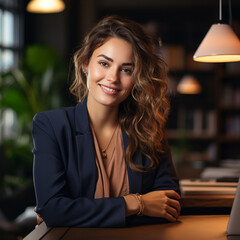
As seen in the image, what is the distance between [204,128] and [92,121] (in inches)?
190

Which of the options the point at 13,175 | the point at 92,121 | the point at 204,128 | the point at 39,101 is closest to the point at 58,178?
the point at 92,121

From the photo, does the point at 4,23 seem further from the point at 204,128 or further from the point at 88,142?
the point at 88,142

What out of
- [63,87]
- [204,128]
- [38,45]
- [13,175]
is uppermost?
[38,45]

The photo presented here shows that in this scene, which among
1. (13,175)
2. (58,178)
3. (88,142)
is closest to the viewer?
(58,178)

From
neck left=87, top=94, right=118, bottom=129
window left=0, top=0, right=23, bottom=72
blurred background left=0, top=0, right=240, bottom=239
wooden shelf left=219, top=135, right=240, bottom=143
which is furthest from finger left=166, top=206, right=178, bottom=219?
wooden shelf left=219, top=135, right=240, bottom=143

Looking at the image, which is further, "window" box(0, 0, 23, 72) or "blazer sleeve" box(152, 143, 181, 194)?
"window" box(0, 0, 23, 72)

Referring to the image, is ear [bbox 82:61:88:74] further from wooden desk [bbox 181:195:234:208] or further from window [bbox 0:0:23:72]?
window [bbox 0:0:23:72]

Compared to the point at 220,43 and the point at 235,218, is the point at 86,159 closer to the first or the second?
the point at 235,218

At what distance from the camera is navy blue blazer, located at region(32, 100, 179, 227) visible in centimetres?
155

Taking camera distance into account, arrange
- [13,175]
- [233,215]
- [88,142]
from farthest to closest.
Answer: [13,175] < [88,142] < [233,215]

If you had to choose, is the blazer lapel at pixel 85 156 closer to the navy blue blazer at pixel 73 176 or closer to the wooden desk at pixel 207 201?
the navy blue blazer at pixel 73 176

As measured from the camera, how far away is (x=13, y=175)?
5.25 m

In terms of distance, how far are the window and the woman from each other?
3.78 meters

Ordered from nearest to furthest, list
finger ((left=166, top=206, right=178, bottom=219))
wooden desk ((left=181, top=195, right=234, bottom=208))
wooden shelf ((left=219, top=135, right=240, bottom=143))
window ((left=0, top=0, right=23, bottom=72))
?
finger ((left=166, top=206, right=178, bottom=219)) < wooden desk ((left=181, top=195, right=234, bottom=208)) < window ((left=0, top=0, right=23, bottom=72)) < wooden shelf ((left=219, top=135, right=240, bottom=143))
